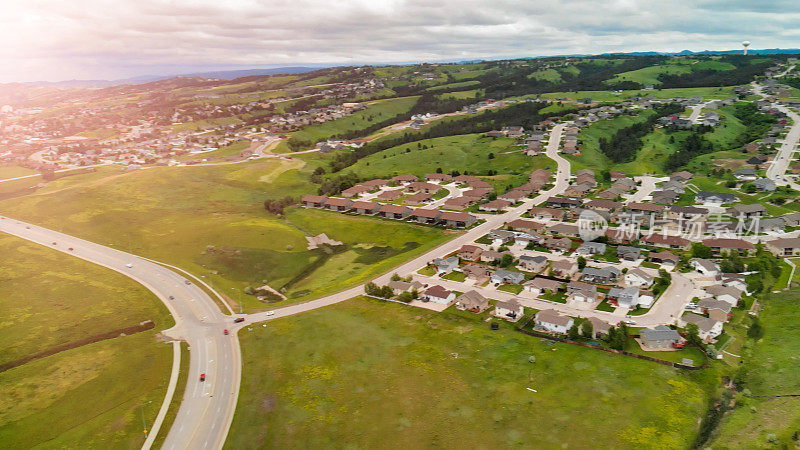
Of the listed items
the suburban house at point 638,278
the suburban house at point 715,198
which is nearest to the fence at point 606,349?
the suburban house at point 638,278

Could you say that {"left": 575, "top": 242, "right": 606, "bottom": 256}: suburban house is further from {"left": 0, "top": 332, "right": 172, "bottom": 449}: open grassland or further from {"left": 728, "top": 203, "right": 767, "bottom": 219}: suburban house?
{"left": 0, "top": 332, "right": 172, "bottom": 449}: open grassland

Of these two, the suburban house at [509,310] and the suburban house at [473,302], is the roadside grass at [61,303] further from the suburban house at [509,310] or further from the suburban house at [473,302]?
the suburban house at [509,310]

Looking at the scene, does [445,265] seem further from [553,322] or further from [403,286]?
[553,322]

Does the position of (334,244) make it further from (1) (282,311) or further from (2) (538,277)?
(2) (538,277)

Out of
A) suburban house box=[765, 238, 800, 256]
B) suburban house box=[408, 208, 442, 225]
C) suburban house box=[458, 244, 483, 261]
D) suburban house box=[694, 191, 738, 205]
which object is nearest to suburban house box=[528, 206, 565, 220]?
suburban house box=[408, 208, 442, 225]

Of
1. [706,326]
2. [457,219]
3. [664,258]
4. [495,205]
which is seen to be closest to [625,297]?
[706,326]

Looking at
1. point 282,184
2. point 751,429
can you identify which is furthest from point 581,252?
point 282,184
